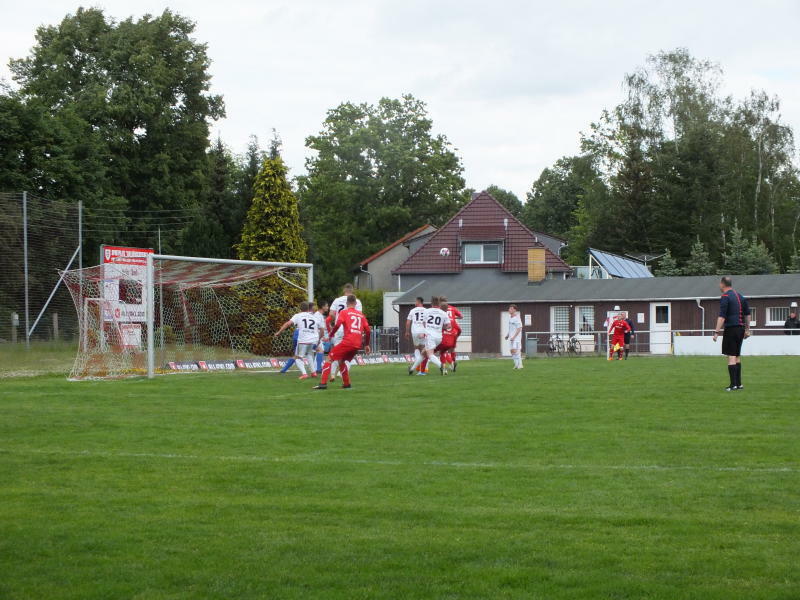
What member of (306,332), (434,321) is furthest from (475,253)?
(306,332)

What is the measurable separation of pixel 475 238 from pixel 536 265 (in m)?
7.40

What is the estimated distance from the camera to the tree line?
46.5 m

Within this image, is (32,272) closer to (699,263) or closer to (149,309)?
(149,309)

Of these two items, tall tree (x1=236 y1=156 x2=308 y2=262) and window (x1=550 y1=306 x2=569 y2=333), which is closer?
tall tree (x1=236 y1=156 x2=308 y2=262)

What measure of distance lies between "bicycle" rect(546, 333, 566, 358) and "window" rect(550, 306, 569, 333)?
390 cm

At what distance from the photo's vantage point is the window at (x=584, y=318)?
5166cm

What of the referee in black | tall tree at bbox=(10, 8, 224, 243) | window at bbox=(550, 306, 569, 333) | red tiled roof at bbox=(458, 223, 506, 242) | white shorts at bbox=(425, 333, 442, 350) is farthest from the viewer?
red tiled roof at bbox=(458, 223, 506, 242)

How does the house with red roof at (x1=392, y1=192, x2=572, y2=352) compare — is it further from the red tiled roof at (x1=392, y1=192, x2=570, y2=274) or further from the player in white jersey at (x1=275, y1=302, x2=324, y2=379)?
the player in white jersey at (x1=275, y1=302, x2=324, y2=379)

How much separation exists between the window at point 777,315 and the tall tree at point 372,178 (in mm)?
33840

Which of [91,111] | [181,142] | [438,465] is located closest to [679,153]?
[181,142]

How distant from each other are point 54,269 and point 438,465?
27.0 meters

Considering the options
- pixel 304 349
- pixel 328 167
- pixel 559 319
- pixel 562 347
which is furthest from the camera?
pixel 328 167

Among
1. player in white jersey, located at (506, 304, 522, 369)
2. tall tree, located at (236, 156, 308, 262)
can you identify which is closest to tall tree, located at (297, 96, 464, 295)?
tall tree, located at (236, 156, 308, 262)

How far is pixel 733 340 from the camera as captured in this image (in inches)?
720
